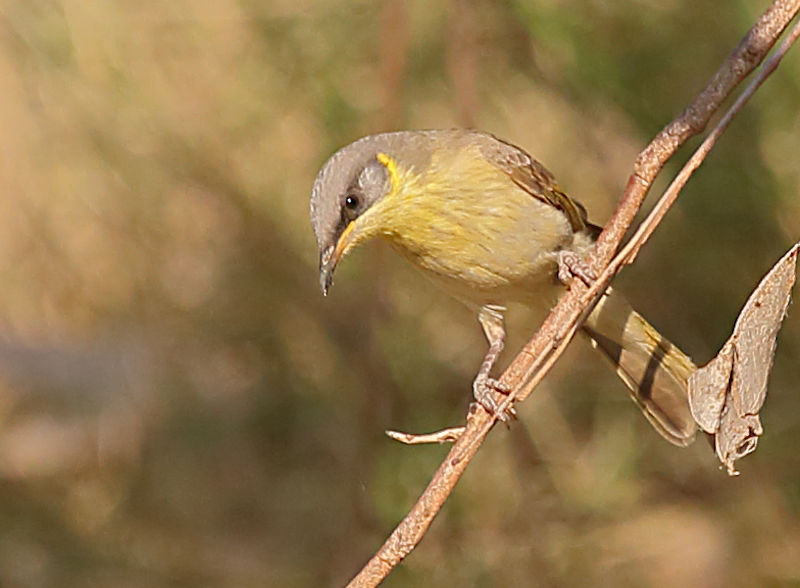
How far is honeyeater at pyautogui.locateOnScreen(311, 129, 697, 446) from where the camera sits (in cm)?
284

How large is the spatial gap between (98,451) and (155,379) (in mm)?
448

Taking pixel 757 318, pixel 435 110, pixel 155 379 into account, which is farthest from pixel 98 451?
pixel 757 318

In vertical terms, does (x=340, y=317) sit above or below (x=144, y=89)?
below

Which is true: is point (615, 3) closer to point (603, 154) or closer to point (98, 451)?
point (603, 154)

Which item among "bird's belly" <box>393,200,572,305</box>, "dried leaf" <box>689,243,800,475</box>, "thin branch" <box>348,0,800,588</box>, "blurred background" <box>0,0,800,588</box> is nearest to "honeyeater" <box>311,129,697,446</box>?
"bird's belly" <box>393,200,572,305</box>

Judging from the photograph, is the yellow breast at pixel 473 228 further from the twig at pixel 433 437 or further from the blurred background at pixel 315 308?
the twig at pixel 433 437

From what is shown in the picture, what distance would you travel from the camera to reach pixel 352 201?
2.80 m

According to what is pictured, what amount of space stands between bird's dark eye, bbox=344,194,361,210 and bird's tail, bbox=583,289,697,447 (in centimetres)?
64

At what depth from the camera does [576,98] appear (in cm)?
412

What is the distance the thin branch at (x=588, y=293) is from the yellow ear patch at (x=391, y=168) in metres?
1.12

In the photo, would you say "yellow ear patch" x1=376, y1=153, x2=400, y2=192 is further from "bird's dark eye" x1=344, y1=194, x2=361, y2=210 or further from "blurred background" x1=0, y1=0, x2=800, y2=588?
"blurred background" x1=0, y1=0, x2=800, y2=588

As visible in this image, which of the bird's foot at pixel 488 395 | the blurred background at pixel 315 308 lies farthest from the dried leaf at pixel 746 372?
the blurred background at pixel 315 308

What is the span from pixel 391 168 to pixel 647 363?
2.77ft

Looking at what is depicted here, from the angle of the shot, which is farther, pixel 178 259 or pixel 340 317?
pixel 178 259
